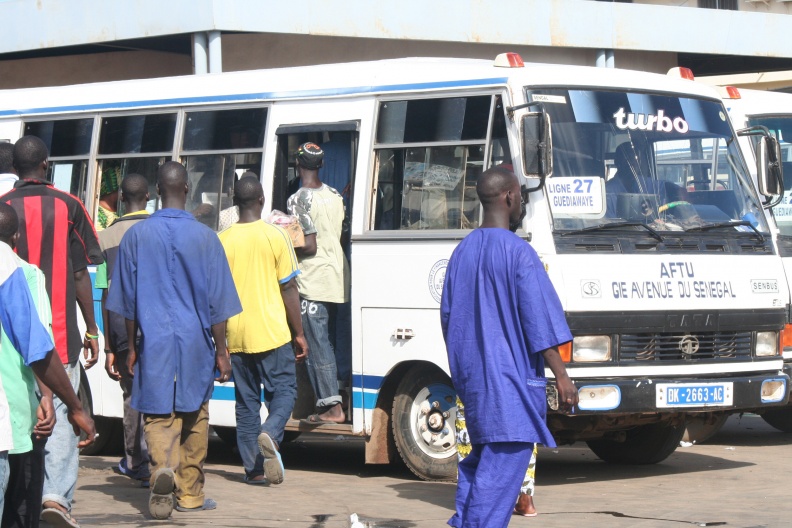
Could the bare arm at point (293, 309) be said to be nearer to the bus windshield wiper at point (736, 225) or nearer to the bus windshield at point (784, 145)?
the bus windshield wiper at point (736, 225)

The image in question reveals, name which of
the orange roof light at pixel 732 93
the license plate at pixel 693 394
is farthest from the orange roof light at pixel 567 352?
the orange roof light at pixel 732 93

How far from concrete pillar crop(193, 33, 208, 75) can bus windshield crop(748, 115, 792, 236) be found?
22.0 ft

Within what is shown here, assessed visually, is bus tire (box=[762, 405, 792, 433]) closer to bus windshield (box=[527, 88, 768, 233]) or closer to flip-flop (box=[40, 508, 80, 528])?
bus windshield (box=[527, 88, 768, 233])

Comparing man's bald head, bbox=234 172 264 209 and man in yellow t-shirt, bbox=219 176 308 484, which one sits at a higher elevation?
man's bald head, bbox=234 172 264 209

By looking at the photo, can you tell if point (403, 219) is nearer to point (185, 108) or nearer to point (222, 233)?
point (222, 233)

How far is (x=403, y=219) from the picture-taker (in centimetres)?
872

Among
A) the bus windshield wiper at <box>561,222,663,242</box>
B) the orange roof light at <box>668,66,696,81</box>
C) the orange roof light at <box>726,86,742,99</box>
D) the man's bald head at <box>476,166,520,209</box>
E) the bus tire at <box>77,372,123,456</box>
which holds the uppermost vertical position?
the orange roof light at <box>726,86,742,99</box>

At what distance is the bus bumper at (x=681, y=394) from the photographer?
8.02m

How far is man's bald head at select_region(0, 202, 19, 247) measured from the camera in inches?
204

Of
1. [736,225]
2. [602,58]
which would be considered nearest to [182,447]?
[736,225]

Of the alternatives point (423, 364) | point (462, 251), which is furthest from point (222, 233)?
point (462, 251)

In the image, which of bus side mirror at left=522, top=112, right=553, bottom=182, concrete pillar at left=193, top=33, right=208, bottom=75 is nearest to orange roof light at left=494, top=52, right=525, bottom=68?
bus side mirror at left=522, top=112, right=553, bottom=182

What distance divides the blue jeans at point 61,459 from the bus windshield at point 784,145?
6506mm

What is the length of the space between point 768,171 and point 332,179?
2.93 metres
